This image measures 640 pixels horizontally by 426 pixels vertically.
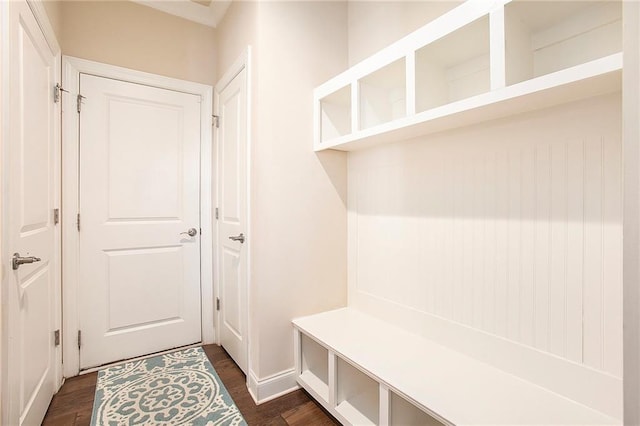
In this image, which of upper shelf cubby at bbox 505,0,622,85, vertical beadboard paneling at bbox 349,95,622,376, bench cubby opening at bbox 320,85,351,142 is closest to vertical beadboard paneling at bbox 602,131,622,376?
vertical beadboard paneling at bbox 349,95,622,376

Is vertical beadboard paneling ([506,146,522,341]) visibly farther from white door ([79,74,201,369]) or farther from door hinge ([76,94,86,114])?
door hinge ([76,94,86,114])

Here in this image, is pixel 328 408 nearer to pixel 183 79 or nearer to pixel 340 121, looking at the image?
pixel 340 121

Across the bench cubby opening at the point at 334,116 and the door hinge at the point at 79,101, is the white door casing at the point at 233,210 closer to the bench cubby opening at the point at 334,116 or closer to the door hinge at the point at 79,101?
the bench cubby opening at the point at 334,116

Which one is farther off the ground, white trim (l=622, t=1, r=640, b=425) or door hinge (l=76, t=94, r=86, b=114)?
door hinge (l=76, t=94, r=86, b=114)

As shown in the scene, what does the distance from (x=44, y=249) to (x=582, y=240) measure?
2.50 metres

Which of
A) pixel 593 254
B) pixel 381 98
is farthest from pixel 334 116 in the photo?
pixel 593 254

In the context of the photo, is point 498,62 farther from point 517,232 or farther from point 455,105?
point 517,232

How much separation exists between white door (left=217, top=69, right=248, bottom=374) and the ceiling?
0.58 m

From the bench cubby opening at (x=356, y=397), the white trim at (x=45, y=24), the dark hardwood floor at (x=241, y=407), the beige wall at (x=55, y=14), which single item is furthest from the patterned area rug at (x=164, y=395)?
the beige wall at (x=55, y=14)

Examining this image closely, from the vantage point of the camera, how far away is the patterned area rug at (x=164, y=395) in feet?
5.37

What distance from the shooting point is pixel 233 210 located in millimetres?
2207

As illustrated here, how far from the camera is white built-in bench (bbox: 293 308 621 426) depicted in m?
1.08

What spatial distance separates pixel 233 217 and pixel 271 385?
1097 millimetres

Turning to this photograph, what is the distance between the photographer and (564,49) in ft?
3.74
